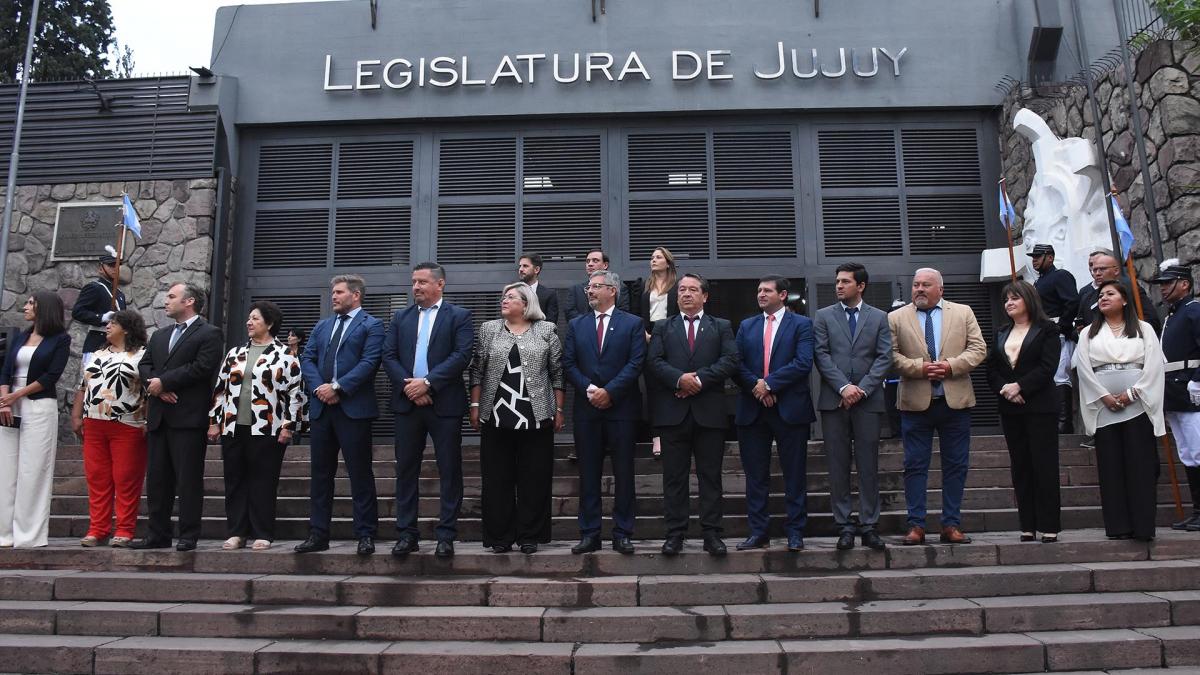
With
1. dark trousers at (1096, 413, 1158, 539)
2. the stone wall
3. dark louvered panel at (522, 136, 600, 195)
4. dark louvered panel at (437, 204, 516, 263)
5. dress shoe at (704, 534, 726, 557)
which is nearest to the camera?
dress shoe at (704, 534, 726, 557)

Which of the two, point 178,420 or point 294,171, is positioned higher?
point 294,171

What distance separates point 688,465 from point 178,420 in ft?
12.0

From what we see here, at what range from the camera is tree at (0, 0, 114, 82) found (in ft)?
65.8

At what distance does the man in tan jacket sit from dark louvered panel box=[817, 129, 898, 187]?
5573 millimetres

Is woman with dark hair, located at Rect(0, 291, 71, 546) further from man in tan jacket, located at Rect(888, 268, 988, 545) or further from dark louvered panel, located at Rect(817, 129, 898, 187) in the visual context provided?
dark louvered panel, located at Rect(817, 129, 898, 187)

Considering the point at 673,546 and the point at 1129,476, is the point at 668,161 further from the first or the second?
the point at 1129,476

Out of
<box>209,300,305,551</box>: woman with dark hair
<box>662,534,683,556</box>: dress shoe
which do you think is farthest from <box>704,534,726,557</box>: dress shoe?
<box>209,300,305,551</box>: woman with dark hair

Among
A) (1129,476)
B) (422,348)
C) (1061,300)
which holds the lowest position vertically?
(1129,476)

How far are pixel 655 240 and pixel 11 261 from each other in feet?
27.5

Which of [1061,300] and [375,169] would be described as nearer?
[1061,300]

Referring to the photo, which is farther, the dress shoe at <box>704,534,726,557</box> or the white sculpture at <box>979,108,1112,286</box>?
the white sculpture at <box>979,108,1112,286</box>

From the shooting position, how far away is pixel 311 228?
11.5m

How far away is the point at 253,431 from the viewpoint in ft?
19.6

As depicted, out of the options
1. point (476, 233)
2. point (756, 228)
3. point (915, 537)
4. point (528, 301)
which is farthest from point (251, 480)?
point (756, 228)
